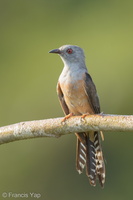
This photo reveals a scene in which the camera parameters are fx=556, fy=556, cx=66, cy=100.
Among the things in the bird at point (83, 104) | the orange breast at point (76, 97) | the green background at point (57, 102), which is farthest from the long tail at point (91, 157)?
the green background at point (57, 102)

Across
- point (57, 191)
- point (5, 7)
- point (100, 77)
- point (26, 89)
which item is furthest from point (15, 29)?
point (57, 191)

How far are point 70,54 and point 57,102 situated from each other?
20.1ft

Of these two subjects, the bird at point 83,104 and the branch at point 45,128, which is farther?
the bird at point 83,104

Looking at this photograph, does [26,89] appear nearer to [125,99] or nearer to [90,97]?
[125,99]

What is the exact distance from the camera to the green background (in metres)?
14.2

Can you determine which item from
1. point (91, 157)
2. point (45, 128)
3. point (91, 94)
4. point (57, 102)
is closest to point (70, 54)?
point (91, 94)

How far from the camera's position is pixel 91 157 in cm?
786

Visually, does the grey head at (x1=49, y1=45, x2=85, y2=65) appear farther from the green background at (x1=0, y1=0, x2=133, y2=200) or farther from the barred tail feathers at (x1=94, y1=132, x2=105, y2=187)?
the green background at (x1=0, y1=0, x2=133, y2=200)

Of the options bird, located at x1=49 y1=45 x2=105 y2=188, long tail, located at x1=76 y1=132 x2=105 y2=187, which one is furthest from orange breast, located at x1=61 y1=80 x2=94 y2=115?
long tail, located at x1=76 y1=132 x2=105 y2=187

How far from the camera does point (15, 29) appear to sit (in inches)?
770

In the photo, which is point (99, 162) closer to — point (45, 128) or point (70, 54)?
point (45, 128)

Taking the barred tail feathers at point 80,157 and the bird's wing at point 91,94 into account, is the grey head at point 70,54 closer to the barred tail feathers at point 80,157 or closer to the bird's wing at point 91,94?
the bird's wing at point 91,94

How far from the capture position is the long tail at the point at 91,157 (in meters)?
7.70

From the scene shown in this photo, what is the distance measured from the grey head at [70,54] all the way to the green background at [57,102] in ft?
16.8
